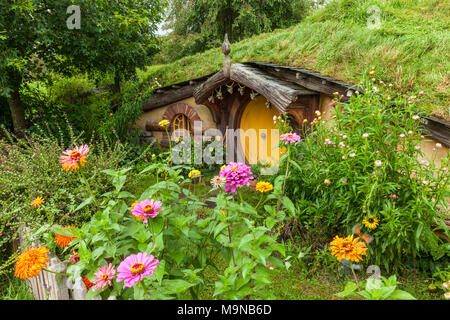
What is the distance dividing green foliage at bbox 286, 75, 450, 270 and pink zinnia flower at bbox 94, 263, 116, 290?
153cm

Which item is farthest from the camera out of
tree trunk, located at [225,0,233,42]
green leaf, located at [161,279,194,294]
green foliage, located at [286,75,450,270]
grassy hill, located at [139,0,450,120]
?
tree trunk, located at [225,0,233,42]

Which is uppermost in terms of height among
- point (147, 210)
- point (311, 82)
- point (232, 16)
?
point (232, 16)

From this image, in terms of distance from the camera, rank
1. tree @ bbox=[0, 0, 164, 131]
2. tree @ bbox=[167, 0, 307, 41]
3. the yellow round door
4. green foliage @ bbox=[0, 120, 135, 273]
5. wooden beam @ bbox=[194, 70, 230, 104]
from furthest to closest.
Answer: tree @ bbox=[167, 0, 307, 41]
the yellow round door
wooden beam @ bbox=[194, 70, 230, 104]
tree @ bbox=[0, 0, 164, 131]
green foliage @ bbox=[0, 120, 135, 273]

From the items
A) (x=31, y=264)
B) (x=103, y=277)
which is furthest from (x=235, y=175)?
(x=31, y=264)

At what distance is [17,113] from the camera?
6797 mm

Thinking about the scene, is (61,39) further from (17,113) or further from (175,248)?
(175,248)

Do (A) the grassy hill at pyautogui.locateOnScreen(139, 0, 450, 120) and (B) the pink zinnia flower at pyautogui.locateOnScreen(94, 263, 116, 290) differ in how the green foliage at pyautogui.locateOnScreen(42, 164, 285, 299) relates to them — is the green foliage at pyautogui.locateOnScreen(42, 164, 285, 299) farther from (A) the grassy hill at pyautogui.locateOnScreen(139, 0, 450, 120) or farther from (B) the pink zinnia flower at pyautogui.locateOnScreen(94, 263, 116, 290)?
(A) the grassy hill at pyautogui.locateOnScreen(139, 0, 450, 120)

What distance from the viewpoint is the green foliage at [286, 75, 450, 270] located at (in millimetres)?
2613

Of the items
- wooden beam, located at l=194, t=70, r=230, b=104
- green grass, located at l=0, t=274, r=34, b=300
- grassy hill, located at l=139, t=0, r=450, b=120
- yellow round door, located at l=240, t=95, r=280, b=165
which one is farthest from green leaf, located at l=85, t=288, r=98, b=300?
yellow round door, located at l=240, t=95, r=280, b=165

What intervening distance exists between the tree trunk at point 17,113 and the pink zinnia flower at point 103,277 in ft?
21.9

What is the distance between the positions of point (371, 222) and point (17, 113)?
7648mm

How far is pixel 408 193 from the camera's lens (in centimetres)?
267
